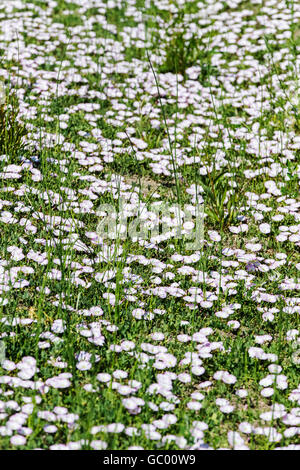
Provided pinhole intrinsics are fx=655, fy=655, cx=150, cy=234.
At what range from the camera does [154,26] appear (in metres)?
7.55

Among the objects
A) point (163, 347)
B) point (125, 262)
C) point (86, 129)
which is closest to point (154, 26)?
point (86, 129)

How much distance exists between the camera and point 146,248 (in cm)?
454

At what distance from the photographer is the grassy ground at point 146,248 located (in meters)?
3.31

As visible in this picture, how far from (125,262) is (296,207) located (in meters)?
1.55

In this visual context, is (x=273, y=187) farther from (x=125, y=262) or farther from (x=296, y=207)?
(x=125, y=262)

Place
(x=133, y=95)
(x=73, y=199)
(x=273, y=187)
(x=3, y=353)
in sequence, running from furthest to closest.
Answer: (x=133, y=95)
(x=273, y=187)
(x=73, y=199)
(x=3, y=353)

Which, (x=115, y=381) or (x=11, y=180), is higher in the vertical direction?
(x=11, y=180)

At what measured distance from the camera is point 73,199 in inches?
192

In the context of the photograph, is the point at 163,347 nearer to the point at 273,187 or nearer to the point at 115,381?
the point at 115,381

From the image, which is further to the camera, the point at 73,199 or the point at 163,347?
the point at 73,199

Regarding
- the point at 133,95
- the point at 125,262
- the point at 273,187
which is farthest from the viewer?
the point at 133,95

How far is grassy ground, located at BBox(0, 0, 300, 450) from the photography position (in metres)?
3.31

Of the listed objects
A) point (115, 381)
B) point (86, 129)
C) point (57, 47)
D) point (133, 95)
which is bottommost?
point (115, 381)

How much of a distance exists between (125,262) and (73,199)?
2.91ft
